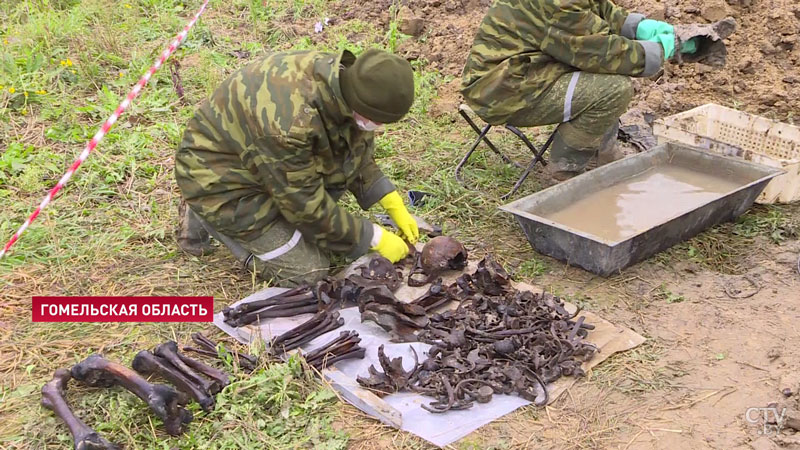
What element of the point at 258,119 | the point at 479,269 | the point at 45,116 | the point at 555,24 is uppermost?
the point at 555,24

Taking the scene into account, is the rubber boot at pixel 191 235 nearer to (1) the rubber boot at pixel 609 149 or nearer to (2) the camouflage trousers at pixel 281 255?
(2) the camouflage trousers at pixel 281 255

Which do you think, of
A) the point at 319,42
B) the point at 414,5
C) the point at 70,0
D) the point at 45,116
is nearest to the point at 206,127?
the point at 45,116

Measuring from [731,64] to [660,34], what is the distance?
207 cm

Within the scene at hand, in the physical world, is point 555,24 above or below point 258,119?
above

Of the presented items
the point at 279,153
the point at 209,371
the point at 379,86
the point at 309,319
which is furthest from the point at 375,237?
the point at 209,371

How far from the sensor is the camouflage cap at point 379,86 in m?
3.79

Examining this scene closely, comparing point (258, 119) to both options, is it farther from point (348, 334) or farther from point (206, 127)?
point (348, 334)

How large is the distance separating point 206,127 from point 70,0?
5973 mm

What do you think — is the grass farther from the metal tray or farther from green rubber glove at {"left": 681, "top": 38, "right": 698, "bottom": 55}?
green rubber glove at {"left": 681, "top": 38, "right": 698, "bottom": 55}

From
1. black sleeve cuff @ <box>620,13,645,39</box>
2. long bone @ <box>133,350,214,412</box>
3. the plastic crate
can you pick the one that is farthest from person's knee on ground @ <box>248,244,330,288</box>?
black sleeve cuff @ <box>620,13,645,39</box>

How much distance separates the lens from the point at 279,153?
414 cm

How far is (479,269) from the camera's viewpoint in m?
4.57
